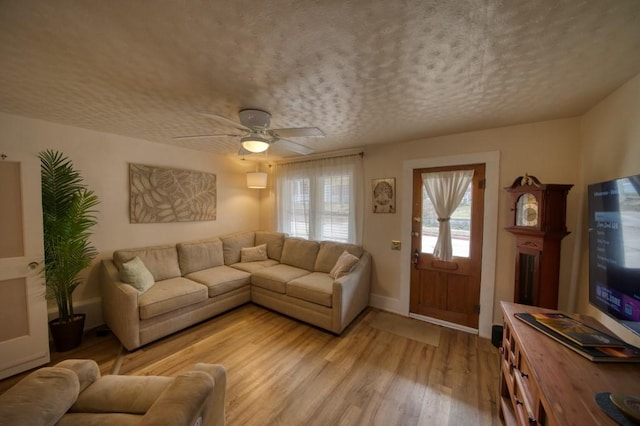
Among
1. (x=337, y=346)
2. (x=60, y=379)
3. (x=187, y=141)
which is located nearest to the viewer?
(x=60, y=379)

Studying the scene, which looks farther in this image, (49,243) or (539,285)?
(49,243)

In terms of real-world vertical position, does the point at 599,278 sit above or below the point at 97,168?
below

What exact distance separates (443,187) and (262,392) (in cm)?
280

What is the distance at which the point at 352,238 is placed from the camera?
3486 mm

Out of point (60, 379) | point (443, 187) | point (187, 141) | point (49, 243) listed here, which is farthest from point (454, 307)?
point (49, 243)

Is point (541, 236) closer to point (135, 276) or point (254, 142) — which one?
point (254, 142)

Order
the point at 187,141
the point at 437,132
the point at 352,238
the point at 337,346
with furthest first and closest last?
the point at 352,238
the point at 187,141
the point at 437,132
the point at 337,346

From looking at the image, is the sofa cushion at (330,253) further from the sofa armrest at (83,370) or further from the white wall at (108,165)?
the sofa armrest at (83,370)

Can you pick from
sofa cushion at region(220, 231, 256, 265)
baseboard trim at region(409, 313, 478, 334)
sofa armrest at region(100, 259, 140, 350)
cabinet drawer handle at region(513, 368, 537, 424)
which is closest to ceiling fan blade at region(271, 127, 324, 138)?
cabinet drawer handle at region(513, 368, 537, 424)

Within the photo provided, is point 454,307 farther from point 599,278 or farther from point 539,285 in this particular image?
point 599,278

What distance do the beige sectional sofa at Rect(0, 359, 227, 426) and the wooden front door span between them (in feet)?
8.43

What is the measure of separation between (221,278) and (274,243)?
115cm

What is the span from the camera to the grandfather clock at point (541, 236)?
1938 mm

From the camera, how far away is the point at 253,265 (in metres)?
3.66
